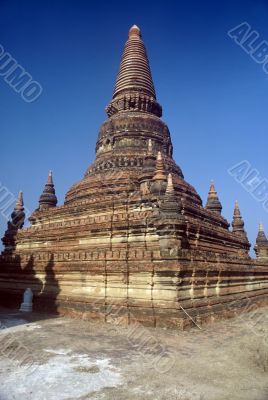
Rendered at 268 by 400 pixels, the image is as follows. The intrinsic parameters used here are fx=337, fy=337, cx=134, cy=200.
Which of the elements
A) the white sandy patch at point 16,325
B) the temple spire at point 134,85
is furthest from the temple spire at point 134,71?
the white sandy patch at point 16,325

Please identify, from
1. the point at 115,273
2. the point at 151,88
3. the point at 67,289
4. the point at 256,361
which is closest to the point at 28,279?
the point at 67,289

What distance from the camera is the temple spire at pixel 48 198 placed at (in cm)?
2528

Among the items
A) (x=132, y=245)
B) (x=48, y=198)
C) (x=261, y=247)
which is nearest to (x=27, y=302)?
(x=132, y=245)

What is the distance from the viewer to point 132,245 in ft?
52.4

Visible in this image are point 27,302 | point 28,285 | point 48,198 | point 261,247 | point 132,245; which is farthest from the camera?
point 261,247

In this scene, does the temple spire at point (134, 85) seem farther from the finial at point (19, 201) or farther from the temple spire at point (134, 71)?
the finial at point (19, 201)

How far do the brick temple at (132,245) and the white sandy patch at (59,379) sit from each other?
491 centimetres

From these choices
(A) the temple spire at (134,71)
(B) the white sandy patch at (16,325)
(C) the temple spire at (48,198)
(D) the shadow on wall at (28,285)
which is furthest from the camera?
(A) the temple spire at (134,71)

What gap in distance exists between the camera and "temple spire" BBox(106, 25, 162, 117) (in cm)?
2734

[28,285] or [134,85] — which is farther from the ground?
[134,85]

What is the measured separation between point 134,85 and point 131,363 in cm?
2414

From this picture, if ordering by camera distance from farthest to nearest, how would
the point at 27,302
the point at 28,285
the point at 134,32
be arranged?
the point at 134,32 < the point at 28,285 < the point at 27,302

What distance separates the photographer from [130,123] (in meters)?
25.6

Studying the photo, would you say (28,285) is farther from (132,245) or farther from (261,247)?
(261,247)
